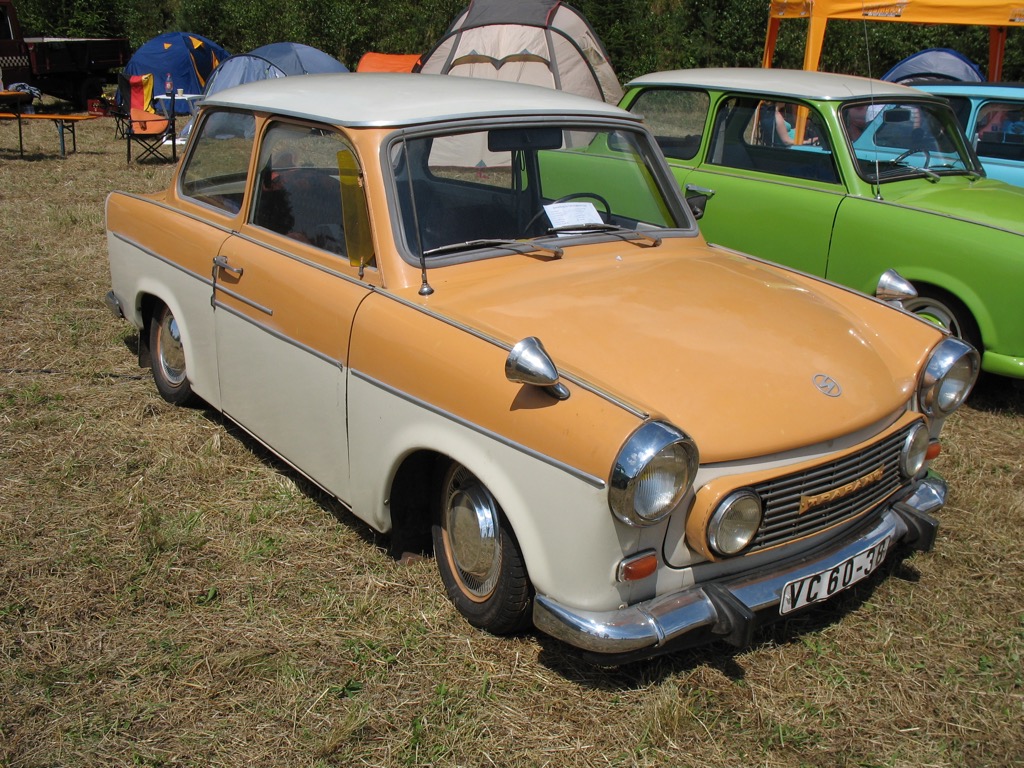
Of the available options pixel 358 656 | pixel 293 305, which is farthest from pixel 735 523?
pixel 293 305

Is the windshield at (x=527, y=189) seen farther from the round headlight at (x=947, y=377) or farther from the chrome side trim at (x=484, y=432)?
the round headlight at (x=947, y=377)

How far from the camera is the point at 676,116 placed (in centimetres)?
639

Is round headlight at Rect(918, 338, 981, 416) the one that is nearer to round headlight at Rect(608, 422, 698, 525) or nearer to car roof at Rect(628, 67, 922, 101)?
round headlight at Rect(608, 422, 698, 525)

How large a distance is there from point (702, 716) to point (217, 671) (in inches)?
57.2

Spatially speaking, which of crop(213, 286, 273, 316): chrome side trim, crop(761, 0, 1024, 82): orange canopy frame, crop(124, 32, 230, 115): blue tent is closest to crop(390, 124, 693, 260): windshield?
crop(213, 286, 273, 316): chrome side trim

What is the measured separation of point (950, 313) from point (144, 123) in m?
11.5

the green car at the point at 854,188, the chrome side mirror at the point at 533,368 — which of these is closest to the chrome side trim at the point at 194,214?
the chrome side mirror at the point at 533,368

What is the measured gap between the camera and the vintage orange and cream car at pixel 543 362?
2480mm

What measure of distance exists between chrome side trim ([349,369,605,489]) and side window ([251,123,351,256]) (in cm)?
58

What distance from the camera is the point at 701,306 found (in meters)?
3.10

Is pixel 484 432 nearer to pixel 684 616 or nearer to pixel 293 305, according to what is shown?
pixel 684 616

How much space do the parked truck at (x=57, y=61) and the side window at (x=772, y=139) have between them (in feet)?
52.0

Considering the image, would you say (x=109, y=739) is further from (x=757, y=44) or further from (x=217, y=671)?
(x=757, y=44)

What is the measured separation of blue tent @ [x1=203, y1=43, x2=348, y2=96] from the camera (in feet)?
48.1
